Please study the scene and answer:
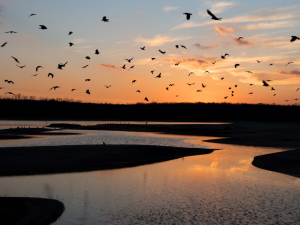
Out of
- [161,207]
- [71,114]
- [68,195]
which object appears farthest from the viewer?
[71,114]

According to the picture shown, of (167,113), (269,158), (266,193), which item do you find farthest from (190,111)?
(266,193)

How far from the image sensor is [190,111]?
144375 mm

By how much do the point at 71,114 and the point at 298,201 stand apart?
12883 cm

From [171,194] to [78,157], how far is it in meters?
12.0

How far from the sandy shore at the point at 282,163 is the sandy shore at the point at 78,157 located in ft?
22.6

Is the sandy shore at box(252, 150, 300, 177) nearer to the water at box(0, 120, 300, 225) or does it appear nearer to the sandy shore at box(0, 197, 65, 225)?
the water at box(0, 120, 300, 225)

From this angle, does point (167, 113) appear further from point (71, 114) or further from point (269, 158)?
point (269, 158)

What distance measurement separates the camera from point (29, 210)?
13.9m

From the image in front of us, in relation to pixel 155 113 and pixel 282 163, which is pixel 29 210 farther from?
pixel 155 113

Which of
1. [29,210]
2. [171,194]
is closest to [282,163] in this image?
[171,194]

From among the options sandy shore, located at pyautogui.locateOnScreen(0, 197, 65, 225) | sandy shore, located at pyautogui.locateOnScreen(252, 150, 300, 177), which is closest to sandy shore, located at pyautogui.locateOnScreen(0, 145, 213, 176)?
sandy shore, located at pyautogui.locateOnScreen(0, 197, 65, 225)

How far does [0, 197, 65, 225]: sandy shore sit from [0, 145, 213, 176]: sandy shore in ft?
21.8

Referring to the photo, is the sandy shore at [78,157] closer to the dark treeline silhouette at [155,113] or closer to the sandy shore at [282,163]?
the sandy shore at [282,163]

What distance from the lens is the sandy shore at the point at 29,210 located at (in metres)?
12.7
